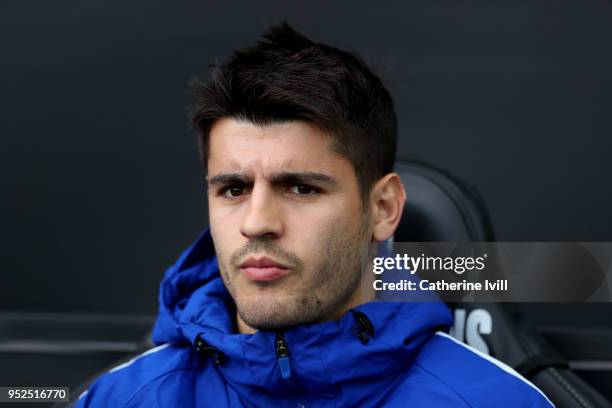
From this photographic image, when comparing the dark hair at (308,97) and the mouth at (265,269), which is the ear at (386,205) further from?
the mouth at (265,269)

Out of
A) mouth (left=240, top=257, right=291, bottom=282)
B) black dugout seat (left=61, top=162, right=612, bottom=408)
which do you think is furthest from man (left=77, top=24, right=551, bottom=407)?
black dugout seat (left=61, top=162, right=612, bottom=408)

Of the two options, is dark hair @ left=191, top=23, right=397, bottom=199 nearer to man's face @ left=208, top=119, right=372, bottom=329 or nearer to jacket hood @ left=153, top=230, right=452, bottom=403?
man's face @ left=208, top=119, right=372, bottom=329

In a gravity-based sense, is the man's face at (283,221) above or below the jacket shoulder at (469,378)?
above

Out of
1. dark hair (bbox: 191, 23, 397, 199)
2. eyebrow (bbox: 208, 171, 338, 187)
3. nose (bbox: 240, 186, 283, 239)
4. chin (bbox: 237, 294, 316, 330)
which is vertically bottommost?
chin (bbox: 237, 294, 316, 330)

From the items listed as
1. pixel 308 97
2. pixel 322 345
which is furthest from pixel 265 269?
pixel 308 97

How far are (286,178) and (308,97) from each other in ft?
0.46

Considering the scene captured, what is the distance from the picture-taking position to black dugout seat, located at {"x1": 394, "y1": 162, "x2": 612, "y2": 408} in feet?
4.89

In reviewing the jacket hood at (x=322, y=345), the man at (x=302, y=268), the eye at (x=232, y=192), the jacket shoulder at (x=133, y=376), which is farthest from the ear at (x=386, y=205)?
the jacket shoulder at (x=133, y=376)

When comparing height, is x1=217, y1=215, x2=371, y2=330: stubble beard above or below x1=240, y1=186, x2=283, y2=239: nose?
below

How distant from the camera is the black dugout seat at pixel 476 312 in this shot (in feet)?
4.89

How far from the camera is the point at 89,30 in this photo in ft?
6.34

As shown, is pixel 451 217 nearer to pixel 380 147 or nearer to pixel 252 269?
pixel 380 147

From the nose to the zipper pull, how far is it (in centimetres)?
18

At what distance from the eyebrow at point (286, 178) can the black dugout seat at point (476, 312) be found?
34 cm
